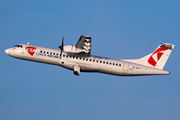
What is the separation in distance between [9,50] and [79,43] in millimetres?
10994

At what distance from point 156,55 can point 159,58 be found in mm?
720

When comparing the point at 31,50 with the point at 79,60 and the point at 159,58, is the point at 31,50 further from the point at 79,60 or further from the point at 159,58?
the point at 159,58

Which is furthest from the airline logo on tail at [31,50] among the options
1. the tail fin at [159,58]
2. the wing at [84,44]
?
the tail fin at [159,58]

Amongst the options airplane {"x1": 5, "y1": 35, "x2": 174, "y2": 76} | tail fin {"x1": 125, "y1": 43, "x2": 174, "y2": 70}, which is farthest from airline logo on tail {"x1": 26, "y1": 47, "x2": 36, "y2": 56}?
tail fin {"x1": 125, "y1": 43, "x2": 174, "y2": 70}

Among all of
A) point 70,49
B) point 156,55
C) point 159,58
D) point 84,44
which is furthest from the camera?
point 156,55

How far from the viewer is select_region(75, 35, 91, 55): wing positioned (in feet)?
126

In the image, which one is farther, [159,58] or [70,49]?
[159,58]

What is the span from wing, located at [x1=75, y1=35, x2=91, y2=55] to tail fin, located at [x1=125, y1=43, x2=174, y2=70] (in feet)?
27.5

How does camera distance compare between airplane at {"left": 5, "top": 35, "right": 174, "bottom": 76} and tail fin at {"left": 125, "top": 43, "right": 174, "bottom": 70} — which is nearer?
airplane at {"left": 5, "top": 35, "right": 174, "bottom": 76}

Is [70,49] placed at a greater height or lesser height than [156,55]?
greater

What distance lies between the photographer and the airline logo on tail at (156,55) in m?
44.4

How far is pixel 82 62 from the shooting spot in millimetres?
Answer: 41406

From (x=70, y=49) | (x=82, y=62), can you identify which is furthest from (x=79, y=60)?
(x=70, y=49)

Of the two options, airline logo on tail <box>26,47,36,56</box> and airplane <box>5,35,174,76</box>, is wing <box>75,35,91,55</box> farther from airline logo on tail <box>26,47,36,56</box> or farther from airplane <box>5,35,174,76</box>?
airline logo on tail <box>26,47,36,56</box>
